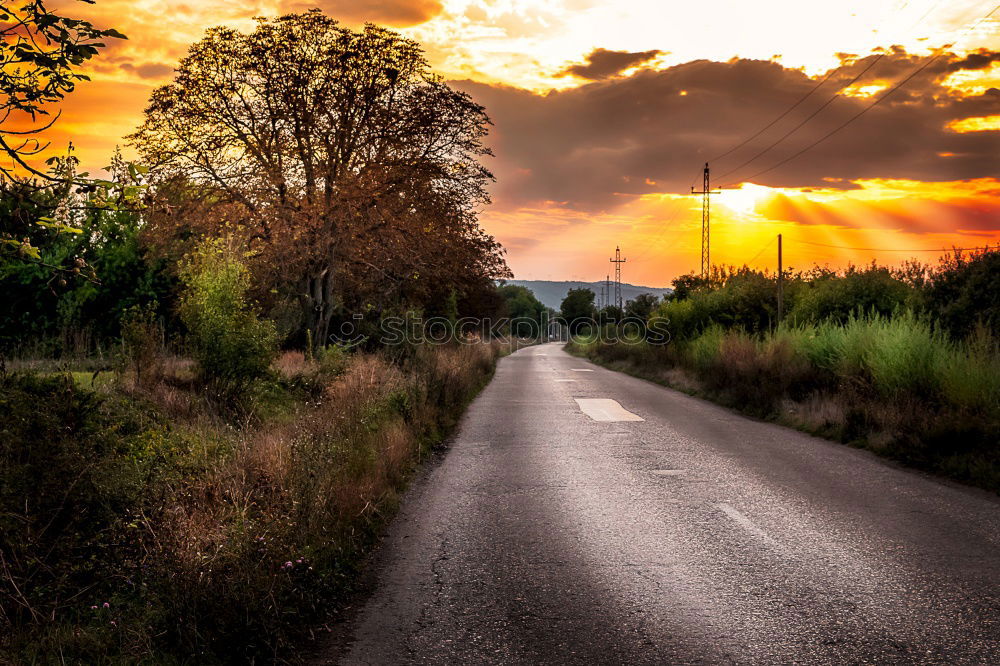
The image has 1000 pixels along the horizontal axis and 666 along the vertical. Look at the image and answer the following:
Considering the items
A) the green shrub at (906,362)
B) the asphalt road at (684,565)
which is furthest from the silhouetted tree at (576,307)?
the asphalt road at (684,565)

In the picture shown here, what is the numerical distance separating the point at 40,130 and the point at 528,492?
6597 mm

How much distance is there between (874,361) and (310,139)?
15.9 m

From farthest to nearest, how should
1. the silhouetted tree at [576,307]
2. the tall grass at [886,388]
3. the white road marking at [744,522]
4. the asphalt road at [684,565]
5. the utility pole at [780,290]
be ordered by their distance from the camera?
the silhouetted tree at [576,307] → the utility pole at [780,290] → the tall grass at [886,388] → the white road marking at [744,522] → the asphalt road at [684,565]

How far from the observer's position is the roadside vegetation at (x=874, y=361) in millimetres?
11359

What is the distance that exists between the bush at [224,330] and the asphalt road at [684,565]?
4.54 m

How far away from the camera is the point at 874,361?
50.4ft

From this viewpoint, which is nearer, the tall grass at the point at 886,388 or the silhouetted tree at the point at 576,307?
the tall grass at the point at 886,388

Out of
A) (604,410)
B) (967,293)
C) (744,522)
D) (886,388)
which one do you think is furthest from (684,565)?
(967,293)

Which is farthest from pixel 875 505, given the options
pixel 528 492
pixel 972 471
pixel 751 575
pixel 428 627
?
pixel 428 627

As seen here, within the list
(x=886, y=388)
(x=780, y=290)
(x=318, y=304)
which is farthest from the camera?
(x=780, y=290)

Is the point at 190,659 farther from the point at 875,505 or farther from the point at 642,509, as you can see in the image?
the point at 875,505

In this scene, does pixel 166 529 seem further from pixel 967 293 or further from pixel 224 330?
pixel 967 293

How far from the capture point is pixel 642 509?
832 cm

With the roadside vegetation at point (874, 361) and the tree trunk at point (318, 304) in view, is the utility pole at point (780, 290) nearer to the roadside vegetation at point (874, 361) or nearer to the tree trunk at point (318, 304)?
the roadside vegetation at point (874, 361)
